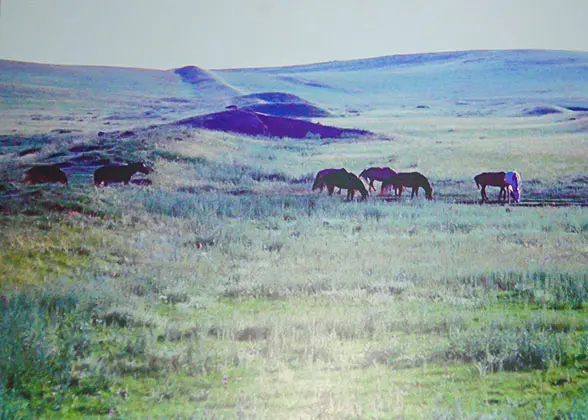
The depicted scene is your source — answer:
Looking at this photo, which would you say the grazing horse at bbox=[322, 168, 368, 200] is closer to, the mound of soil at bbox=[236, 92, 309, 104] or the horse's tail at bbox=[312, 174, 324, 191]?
the horse's tail at bbox=[312, 174, 324, 191]

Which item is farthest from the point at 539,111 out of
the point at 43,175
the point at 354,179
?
the point at 43,175

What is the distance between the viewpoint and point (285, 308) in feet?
17.9

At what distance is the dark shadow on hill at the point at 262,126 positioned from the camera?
19609mm

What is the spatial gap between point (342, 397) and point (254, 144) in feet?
40.4

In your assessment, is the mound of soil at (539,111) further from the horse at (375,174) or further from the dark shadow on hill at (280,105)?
the dark shadow on hill at (280,105)

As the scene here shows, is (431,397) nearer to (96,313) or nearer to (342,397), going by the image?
(342,397)

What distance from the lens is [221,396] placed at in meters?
4.22

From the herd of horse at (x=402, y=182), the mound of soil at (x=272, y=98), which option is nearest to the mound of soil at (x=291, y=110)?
the mound of soil at (x=272, y=98)

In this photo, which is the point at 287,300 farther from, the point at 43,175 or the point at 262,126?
the point at 262,126

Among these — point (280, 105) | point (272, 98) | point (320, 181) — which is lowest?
point (320, 181)

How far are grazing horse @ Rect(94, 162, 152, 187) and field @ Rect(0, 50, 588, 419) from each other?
937mm

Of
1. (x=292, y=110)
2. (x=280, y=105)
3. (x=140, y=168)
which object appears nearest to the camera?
(x=140, y=168)

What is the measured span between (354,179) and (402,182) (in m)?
0.85

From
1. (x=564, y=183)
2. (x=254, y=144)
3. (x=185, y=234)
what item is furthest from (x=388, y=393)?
(x=254, y=144)
